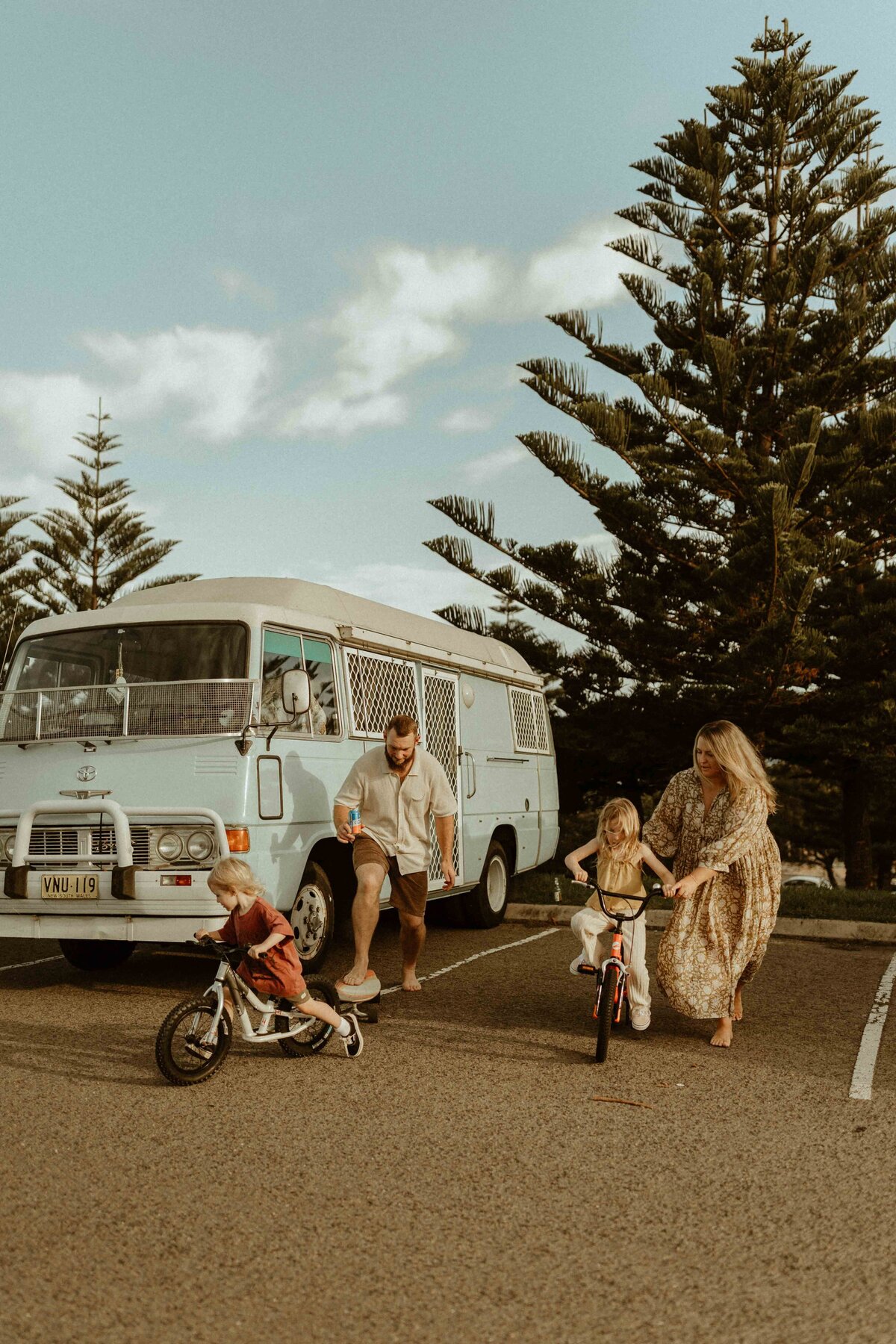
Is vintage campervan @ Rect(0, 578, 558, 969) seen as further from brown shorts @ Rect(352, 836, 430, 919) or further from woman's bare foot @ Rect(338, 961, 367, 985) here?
woman's bare foot @ Rect(338, 961, 367, 985)

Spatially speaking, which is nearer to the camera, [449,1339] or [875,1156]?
[449,1339]

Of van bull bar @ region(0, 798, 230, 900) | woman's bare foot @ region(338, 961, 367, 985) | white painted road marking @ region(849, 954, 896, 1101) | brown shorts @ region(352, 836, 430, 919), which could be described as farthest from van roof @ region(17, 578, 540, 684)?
white painted road marking @ region(849, 954, 896, 1101)

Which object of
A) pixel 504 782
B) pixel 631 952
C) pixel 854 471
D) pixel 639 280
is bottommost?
pixel 631 952

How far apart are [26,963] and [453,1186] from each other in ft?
19.1

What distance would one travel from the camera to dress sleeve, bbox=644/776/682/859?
6.77m

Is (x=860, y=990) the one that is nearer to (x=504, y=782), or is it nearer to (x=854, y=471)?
(x=504, y=782)

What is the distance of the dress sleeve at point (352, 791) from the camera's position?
7547mm

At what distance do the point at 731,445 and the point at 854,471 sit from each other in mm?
1782

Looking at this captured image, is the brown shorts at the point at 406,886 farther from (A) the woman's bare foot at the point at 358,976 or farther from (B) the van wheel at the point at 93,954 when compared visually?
(B) the van wheel at the point at 93,954

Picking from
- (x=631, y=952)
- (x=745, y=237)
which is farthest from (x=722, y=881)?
(x=745, y=237)

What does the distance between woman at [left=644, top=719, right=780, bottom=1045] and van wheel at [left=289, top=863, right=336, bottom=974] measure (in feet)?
7.76

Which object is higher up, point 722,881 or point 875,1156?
point 722,881

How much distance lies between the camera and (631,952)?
21.0 ft

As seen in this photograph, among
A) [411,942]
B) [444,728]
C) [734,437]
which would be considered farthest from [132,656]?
[734,437]
